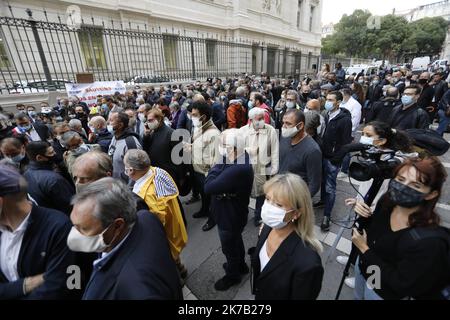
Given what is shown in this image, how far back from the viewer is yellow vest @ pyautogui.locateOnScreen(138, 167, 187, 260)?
2088mm

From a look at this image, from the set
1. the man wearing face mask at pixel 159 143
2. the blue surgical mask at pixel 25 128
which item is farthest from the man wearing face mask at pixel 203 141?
the blue surgical mask at pixel 25 128

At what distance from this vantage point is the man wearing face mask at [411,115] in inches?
135

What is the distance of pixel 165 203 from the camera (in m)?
2.14

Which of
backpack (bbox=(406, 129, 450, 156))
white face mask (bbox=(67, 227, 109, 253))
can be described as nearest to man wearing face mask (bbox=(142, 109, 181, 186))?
white face mask (bbox=(67, 227, 109, 253))

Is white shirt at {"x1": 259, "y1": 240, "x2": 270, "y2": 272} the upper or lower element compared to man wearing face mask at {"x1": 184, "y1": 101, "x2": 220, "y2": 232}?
lower

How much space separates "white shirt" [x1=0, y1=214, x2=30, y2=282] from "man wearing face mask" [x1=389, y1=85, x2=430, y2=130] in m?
4.59

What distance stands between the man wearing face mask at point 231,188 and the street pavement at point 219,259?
0.32 m

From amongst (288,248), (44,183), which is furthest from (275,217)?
(44,183)

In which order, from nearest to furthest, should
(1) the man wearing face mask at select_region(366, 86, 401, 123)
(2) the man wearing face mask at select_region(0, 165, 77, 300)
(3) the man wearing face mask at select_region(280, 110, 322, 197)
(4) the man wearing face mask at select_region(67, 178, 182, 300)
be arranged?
1. (4) the man wearing face mask at select_region(67, 178, 182, 300)
2. (2) the man wearing face mask at select_region(0, 165, 77, 300)
3. (3) the man wearing face mask at select_region(280, 110, 322, 197)
4. (1) the man wearing face mask at select_region(366, 86, 401, 123)

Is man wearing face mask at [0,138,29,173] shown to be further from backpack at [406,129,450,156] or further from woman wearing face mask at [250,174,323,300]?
backpack at [406,129,450,156]

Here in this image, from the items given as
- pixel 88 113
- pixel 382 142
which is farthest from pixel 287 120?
pixel 88 113
